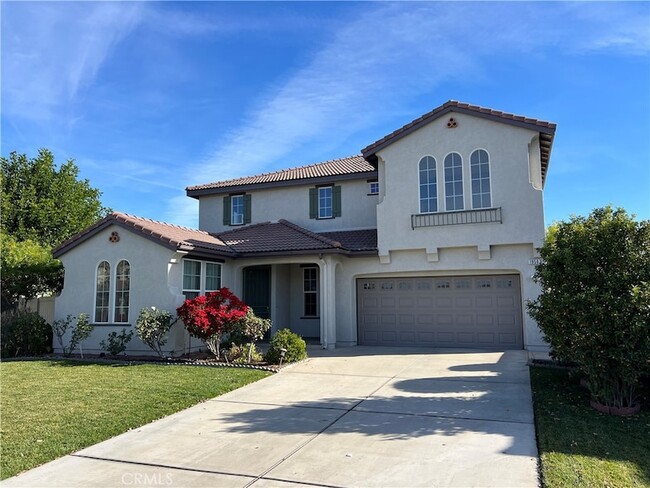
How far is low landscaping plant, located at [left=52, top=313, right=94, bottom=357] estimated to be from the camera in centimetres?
1378

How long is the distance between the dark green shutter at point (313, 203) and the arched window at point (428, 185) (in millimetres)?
4667

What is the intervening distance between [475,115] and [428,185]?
104 inches

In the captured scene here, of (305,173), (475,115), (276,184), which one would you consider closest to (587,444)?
(475,115)

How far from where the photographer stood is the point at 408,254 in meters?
15.5

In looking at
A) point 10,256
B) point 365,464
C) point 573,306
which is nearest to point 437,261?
point 573,306

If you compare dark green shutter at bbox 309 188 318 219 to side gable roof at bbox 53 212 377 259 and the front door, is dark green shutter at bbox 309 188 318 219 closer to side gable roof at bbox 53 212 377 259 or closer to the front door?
side gable roof at bbox 53 212 377 259

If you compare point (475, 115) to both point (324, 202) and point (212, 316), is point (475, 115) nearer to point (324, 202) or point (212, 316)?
point (324, 202)

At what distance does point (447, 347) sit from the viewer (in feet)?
49.4

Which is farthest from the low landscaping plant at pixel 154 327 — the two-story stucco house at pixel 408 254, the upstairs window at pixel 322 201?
the upstairs window at pixel 322 201

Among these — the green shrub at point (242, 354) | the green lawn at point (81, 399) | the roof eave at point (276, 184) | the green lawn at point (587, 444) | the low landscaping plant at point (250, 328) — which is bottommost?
the green lawn at point (587, 444)

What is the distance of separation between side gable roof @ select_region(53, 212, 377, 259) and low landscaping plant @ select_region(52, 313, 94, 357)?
2.26 m

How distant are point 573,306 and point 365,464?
4.52m

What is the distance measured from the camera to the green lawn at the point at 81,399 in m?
6.02

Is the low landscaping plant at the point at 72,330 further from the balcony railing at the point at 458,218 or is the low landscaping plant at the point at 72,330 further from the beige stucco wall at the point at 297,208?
the balcony railing at the point at 458,218
